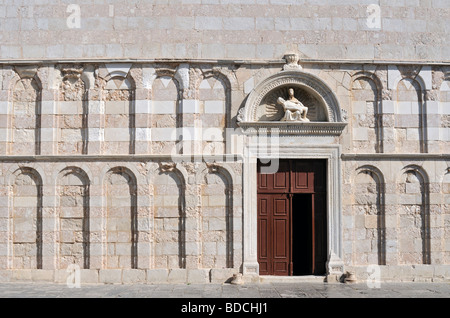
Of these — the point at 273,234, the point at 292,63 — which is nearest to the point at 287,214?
the point at 273,234

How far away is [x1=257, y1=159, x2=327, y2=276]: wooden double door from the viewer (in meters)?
10.1

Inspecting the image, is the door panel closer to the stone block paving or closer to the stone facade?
the stone facade

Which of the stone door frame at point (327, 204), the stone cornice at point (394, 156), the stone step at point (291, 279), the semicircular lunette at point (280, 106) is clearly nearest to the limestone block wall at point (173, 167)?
the stone cornice at point (394, 156)

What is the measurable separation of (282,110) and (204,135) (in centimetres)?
164

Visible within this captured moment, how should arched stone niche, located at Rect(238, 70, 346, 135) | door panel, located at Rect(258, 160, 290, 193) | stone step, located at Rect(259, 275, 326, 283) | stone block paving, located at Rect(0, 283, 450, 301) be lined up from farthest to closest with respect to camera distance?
door panel, located at Rect(258, 160, 290, 193)
arched stone niche, located at Rect(238, 70, 346, 135)
stone step, located at Rect(259, 275, 326, 283)
stone block paving, located at Rect(0, 283, 450, 301)

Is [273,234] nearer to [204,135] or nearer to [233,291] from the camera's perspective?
[233,291]

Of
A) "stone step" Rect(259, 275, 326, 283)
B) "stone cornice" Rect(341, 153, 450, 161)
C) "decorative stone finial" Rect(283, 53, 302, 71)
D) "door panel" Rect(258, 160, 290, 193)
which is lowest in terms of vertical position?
"stone step" Rect(259, 275, 326, 283)

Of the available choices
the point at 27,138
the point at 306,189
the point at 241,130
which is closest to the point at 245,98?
the point at 241,130

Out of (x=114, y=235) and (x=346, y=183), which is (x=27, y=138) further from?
(x=346, y=183)

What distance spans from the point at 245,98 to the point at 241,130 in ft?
2.09

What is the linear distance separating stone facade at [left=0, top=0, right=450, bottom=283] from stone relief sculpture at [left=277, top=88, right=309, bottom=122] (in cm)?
20

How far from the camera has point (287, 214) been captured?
10.2 m

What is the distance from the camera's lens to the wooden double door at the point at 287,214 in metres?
10.1

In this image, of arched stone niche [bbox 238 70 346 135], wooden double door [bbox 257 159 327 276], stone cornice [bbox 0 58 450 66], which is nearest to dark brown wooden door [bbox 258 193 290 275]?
wooden double door [bbox 257 159 327 276]
